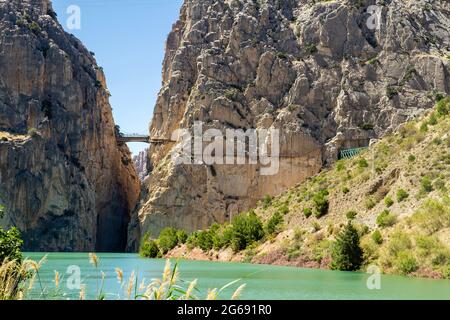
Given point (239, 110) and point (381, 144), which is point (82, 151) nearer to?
point (239, 110)

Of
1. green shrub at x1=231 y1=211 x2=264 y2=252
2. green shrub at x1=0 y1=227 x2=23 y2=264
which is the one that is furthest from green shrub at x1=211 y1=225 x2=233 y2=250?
green shrub at x1=0 y1=227 x2=23 y2=264

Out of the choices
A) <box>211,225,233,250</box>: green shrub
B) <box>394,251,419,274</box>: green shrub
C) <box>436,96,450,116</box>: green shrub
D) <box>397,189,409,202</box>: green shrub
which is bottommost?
<box>211,225,233,250</box>: green shrub

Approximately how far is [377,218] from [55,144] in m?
71.0

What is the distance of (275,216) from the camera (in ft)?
229

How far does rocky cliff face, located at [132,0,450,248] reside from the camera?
102m

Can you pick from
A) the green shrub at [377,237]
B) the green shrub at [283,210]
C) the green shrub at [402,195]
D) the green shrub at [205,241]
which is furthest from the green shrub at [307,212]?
the green shrub at [377,237]

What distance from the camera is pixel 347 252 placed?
158 feet

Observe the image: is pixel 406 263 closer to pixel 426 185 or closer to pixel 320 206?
pixel 426 185

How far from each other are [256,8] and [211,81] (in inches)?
678

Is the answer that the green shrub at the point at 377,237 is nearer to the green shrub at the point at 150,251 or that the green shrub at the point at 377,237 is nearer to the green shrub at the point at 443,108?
the green shrub at the point at 443,108

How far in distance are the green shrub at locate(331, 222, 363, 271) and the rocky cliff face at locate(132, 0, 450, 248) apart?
51080 mm

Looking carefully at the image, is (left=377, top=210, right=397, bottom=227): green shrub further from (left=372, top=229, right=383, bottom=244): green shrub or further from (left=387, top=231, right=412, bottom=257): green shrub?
(left=387, top=231, right=412, bottom=257): green shrub

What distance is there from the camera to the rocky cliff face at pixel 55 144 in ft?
342

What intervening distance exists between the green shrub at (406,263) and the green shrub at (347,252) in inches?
197
